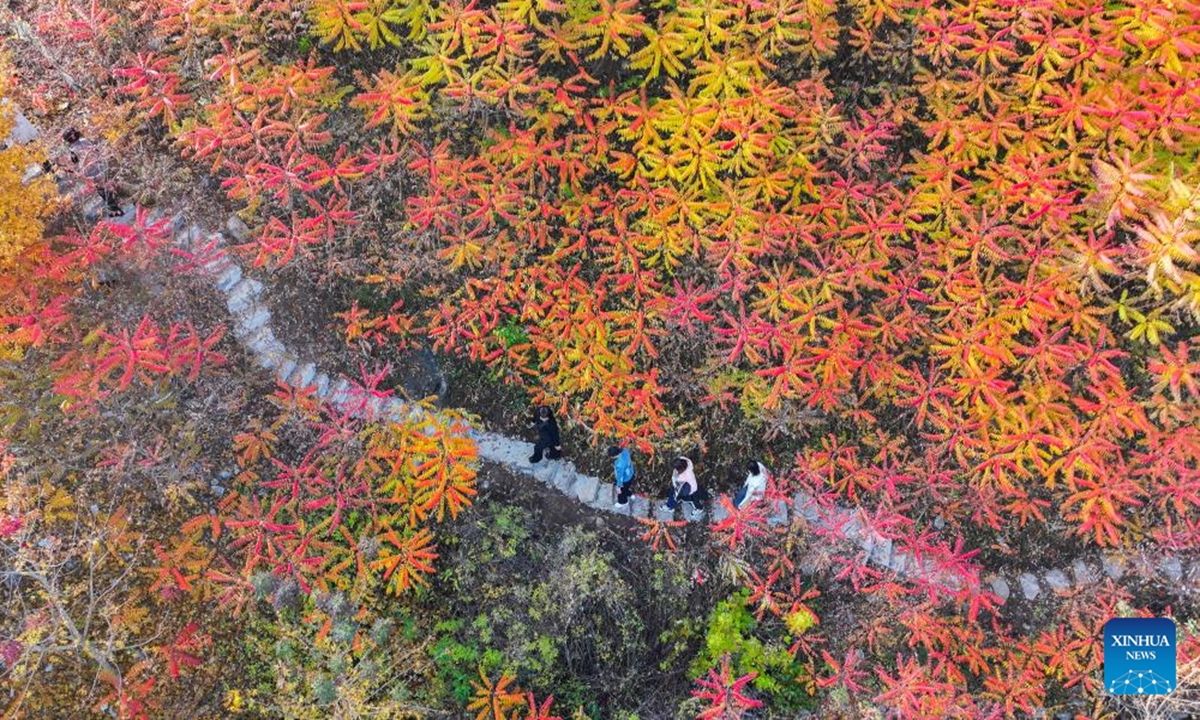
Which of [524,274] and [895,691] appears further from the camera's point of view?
[524,274]

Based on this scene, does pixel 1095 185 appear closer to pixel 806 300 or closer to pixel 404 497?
pixel 806 300

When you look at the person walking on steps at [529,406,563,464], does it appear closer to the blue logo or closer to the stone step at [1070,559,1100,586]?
the stone step at [1070,559,1100,586]

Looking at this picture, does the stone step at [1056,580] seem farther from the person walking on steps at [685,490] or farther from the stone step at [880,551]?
the person walking on steps at [685,490]

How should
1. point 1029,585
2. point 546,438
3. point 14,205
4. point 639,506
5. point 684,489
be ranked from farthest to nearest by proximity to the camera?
point 639,506 < point 1029,585 < point 546,438 < point 684,489 < point 14,205

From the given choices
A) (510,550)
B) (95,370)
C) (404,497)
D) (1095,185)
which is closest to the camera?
A: (1095,185)

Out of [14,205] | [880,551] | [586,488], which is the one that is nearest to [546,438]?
[586,488]

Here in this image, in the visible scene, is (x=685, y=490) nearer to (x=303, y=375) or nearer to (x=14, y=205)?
(x=303, y=375)

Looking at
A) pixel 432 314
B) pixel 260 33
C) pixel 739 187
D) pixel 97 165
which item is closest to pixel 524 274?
pixel 432 314

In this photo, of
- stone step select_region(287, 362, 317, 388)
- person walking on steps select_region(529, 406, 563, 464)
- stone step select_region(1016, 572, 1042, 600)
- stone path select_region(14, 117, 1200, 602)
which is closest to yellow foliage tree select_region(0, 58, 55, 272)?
stone path select_region(14, 117, 1200, 602)
